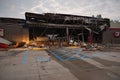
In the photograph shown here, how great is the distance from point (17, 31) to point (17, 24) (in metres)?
1.04

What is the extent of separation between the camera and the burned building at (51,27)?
16.8m

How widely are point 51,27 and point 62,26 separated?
1.87 m

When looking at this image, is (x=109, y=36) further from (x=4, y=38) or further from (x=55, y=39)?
(x=4, y=38)

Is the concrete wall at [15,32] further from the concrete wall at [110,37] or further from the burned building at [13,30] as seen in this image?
the concrete wall at [110,37]

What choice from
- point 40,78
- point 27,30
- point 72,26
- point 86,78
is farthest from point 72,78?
point 72,26

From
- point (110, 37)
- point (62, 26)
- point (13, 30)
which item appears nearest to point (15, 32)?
point (13, 30)

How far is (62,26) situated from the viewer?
19.1 metres

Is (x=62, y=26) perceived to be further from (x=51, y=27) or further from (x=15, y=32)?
(x=15, y=32)

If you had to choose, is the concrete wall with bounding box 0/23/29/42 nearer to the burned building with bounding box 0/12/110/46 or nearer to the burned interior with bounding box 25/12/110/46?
the burned building with bounding box 0/12/110/46

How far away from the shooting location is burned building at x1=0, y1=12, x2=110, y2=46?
16769mm

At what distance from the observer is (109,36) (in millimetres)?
21781

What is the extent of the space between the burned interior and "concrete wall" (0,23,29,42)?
116cm

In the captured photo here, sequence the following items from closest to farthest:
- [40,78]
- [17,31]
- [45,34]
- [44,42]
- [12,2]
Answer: [40,78], [12,2], [17,31], [44,42], [45,34]

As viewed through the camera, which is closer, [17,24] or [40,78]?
[40,78]
